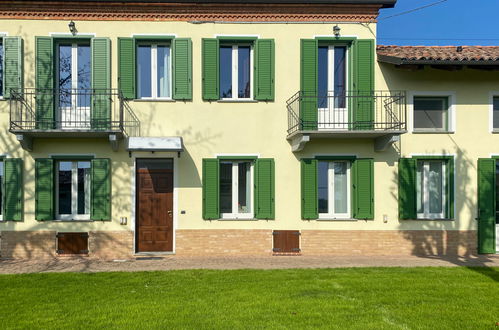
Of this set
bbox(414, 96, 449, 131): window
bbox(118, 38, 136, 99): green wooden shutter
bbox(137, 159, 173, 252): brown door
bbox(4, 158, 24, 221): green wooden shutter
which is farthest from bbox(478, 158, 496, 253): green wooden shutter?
bbox(4, 158, 24, 221): green wooden shutter

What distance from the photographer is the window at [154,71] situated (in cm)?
995

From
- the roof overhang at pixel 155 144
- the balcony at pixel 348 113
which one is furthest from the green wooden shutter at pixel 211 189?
the balcony at pixel 348 113

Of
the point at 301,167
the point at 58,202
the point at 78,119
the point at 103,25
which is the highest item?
the point at 103,25

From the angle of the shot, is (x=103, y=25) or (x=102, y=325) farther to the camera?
(x=103, y=25)

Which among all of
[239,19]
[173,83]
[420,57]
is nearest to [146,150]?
[173,83]

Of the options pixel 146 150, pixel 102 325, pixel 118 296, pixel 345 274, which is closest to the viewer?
pixel 102 325

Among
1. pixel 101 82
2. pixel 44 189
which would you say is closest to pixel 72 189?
pixel 44 189

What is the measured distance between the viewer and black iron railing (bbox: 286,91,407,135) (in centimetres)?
987

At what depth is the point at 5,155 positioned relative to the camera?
31.3 ft

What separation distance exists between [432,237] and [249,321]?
6783mm

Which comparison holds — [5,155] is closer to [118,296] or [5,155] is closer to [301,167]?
[118,296]

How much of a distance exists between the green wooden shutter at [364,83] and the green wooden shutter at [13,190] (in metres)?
8.58

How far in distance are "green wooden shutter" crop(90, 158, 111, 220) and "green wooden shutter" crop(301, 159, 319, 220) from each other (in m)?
4.95

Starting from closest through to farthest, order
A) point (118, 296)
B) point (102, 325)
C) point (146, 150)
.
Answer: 1. point (102, 325)
2. point (118, 296)
3. point (146, 150)
